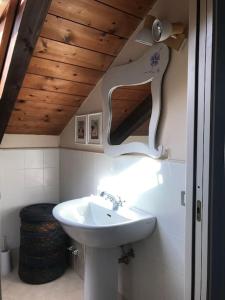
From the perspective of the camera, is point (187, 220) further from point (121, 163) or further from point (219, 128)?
point (121, 163)

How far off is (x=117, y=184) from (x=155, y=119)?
603mm

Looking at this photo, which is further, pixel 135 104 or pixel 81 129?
pixel 81 129

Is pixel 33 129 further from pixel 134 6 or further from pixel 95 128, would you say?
pixel 134 6

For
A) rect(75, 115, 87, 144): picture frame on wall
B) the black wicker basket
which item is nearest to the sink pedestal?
the black wicker basket

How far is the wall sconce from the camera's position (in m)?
1.21

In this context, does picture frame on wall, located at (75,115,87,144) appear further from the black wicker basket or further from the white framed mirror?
the black wicker basket

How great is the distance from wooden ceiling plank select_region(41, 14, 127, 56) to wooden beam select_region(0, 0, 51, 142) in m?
0.13

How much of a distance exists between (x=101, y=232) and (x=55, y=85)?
1149 mm

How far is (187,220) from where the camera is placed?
973mm

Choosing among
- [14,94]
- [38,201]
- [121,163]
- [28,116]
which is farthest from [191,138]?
[38,201]

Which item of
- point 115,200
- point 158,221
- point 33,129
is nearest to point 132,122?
point 115,200

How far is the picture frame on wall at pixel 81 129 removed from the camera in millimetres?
2162

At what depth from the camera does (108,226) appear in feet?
4.55

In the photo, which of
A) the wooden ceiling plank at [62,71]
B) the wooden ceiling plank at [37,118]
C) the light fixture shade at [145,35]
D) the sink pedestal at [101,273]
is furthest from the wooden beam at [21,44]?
the sink pedestal at [101,273]
